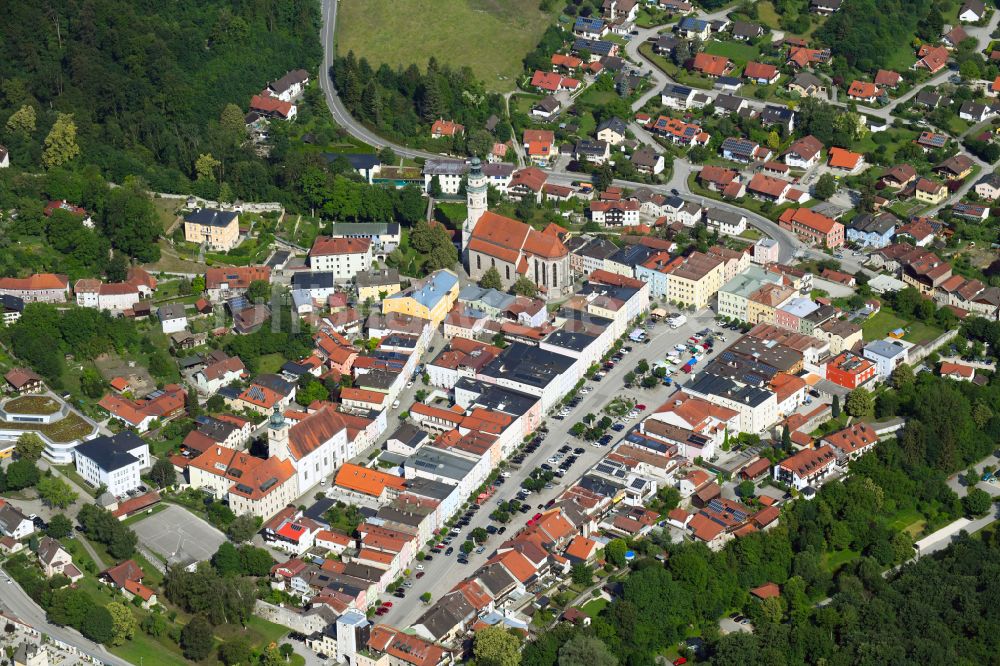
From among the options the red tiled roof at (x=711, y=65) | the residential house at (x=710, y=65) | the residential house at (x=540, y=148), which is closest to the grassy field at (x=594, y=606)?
the residential house at (x=540, y=148)

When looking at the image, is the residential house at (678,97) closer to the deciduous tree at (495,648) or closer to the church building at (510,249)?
the church building at (510,249)

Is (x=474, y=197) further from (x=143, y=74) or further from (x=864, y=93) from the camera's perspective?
(x=864, y=93)

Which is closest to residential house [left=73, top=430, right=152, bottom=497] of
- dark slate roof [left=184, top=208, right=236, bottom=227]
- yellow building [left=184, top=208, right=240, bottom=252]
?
yellow building [left=184, top=208, right=240, bottom=252]

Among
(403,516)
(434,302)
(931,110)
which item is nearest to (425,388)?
(434,302)

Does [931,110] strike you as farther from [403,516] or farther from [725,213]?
[403,516]

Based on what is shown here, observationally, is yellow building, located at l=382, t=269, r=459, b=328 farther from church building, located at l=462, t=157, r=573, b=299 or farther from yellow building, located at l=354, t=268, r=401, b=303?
church building, located at l=462, t=157, r=573, b=299

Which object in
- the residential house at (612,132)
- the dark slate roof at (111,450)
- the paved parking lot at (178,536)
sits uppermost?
the residential house at (612,132)

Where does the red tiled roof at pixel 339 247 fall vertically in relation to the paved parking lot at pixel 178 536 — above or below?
above
